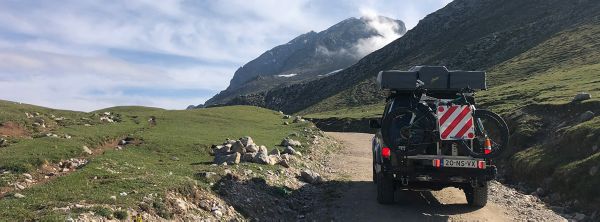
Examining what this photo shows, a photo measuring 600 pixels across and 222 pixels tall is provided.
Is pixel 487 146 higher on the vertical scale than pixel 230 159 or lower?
higher

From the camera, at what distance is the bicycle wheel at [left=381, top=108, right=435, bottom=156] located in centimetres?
1327

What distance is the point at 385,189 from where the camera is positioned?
14.5 metres

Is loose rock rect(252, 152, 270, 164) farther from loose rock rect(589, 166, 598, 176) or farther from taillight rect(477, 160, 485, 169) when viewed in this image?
loose rock rect(589, 166, 598, 176)

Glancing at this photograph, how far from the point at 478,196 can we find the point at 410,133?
3.28m

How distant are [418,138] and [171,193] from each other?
23.5 ft

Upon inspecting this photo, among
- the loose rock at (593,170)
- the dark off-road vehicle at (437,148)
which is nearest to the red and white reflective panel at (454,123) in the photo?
the dark off-road vehicle at (437,148)

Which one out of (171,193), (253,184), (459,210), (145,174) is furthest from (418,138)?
(145,174)

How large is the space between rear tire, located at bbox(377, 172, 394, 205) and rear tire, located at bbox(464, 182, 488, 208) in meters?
2.41

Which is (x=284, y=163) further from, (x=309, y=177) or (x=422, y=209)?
(x=422, y=209)

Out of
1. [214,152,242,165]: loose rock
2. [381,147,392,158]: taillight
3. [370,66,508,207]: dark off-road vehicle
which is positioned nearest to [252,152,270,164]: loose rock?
[214,152,242,165]: loose rock

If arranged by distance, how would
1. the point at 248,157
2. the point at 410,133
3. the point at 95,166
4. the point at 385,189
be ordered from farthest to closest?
the point at 248,157 → the point at 95,166 → the point at 385,189 → the point at 410,133

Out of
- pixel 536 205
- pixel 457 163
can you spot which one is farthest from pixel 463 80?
pixel 536 205

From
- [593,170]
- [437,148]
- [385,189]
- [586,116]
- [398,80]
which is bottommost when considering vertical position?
[385,189]

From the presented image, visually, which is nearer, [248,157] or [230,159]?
[230,159]
